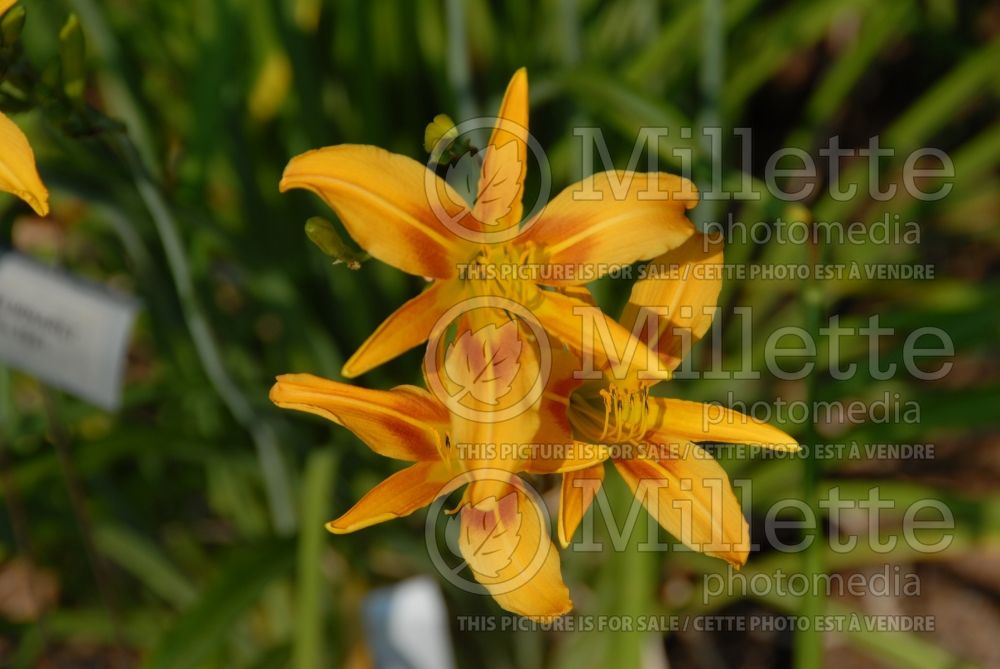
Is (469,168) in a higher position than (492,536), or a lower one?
higher

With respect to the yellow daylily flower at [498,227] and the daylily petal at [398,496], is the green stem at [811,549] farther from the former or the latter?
the daylily petal at [398,496]

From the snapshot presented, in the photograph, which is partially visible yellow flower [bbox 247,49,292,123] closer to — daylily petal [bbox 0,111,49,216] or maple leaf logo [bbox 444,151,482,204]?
maple leaf logo [bbox 444,151,482,204]

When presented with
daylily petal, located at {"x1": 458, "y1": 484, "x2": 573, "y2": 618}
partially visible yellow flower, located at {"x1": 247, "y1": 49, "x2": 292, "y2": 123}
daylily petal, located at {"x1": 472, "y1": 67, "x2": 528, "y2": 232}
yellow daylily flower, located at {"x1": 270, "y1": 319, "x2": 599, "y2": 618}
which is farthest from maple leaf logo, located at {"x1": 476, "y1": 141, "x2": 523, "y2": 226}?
partially visible yellow flower, located at {"x1": 247, "y1": 49, "x2": 292, "y2": 123}

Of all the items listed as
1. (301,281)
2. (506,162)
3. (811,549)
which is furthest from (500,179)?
(301,281)

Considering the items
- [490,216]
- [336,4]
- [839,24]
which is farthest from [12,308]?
[839,24]

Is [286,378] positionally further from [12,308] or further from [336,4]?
[336,4]

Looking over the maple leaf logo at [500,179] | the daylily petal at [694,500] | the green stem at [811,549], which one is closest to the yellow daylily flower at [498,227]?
the maple leaf logo at [500,179]

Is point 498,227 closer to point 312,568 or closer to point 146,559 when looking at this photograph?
point 312,568
